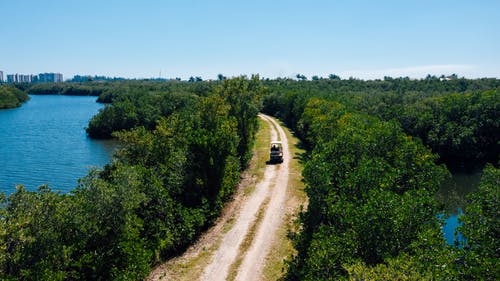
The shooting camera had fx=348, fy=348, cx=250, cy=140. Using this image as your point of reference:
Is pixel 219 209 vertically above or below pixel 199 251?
above

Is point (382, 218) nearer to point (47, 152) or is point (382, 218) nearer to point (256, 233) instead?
point (256, 233)

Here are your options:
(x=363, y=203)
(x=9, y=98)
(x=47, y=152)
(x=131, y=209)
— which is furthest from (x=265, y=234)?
(x=9, y=98)

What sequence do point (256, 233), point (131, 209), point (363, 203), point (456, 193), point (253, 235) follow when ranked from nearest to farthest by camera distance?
1. point (363, 203)
2. point (131, 209)
3. point (253, 235)
4. point (256, 233)
5. point (456, 193)

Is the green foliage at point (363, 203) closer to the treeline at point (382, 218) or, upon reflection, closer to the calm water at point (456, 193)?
the treeline at point (382, 218)

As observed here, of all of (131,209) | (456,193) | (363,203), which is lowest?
(456,193)

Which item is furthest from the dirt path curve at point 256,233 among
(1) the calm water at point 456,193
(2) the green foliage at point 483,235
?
(1) the calm water at point 456,193

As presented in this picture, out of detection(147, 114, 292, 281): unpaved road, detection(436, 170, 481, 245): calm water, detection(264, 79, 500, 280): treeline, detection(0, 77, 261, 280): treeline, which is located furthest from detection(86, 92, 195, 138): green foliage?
detection(264, 79, 500, 280): treeline
